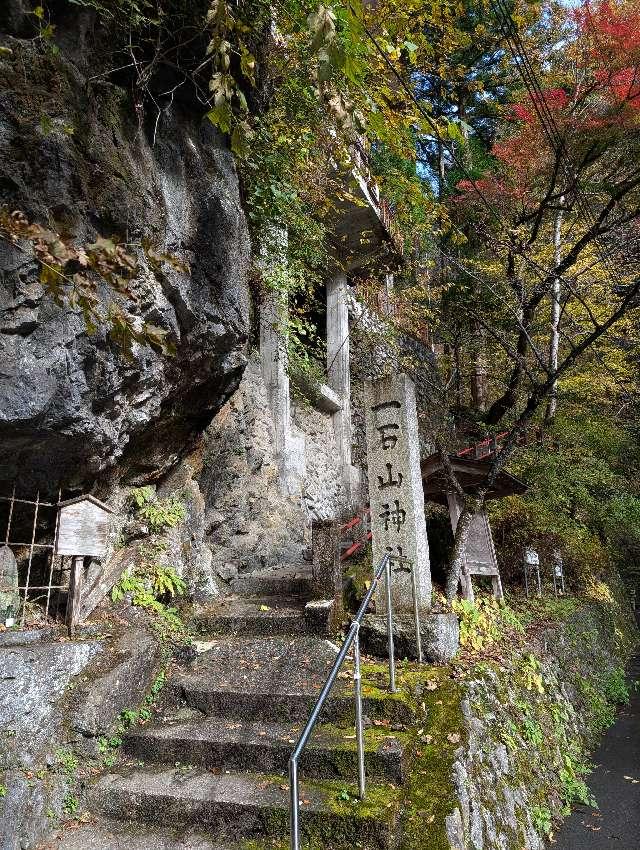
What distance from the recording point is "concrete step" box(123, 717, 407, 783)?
12.3 ft

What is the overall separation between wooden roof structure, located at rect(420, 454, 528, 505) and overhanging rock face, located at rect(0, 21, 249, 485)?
9.04 ft

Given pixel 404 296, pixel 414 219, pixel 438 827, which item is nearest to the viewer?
pixel 438 827

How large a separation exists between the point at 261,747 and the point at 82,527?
2.24 meters

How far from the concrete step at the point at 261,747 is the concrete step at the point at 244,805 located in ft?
0.32

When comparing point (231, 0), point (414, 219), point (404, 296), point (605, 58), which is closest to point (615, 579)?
point (404, 296)

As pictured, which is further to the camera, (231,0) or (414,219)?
(414,219)

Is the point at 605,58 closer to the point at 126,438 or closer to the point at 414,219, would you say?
the point at 414,219

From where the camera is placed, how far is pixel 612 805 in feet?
18.4

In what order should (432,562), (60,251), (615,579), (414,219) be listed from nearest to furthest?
(60,251), (432,562), (414,219), (615,579)

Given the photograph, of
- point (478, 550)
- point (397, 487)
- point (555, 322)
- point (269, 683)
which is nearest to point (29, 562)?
point (269, 683)

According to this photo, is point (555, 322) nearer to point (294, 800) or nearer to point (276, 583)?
point (276, 583)

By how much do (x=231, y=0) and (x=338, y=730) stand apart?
643 cm

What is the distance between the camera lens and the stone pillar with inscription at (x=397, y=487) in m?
Answer: 5.33

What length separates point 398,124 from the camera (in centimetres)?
619
